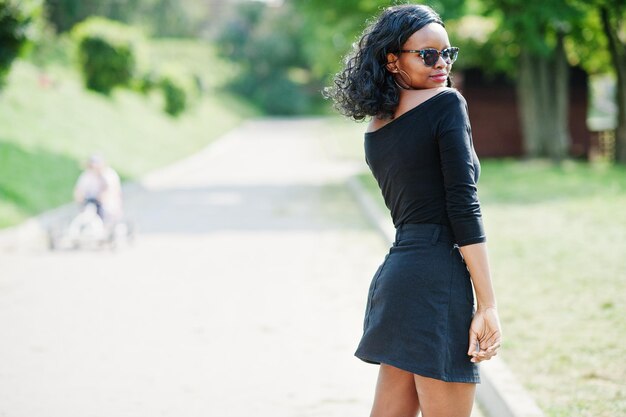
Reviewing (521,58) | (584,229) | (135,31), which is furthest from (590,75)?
(584,229)

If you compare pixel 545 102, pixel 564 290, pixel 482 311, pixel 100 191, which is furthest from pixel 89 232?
pixel 545 102

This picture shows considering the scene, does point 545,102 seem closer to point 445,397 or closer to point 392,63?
point 392,63

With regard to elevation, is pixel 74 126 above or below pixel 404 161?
above

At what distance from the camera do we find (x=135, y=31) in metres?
29.9

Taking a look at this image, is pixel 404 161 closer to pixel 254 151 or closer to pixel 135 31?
pixel 135 31

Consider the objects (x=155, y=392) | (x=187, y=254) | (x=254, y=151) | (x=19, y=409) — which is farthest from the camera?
(x=254, y=151)

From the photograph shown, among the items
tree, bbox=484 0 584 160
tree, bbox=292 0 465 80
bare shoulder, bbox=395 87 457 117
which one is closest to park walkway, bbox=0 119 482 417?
bare shoulder, bbox=395 87 457 117

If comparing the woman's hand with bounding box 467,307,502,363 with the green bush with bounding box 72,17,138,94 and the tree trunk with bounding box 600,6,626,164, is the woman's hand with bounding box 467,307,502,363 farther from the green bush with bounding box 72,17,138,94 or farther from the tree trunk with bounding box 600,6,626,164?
the green bush with bounding box 72,17,138,94

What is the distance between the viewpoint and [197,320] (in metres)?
7.12

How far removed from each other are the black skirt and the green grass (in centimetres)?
995

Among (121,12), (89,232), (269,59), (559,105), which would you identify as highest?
(121,12)

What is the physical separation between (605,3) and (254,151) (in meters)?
16.5

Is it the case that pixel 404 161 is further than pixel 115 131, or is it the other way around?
pixel 115 131

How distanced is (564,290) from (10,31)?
39.3ft
